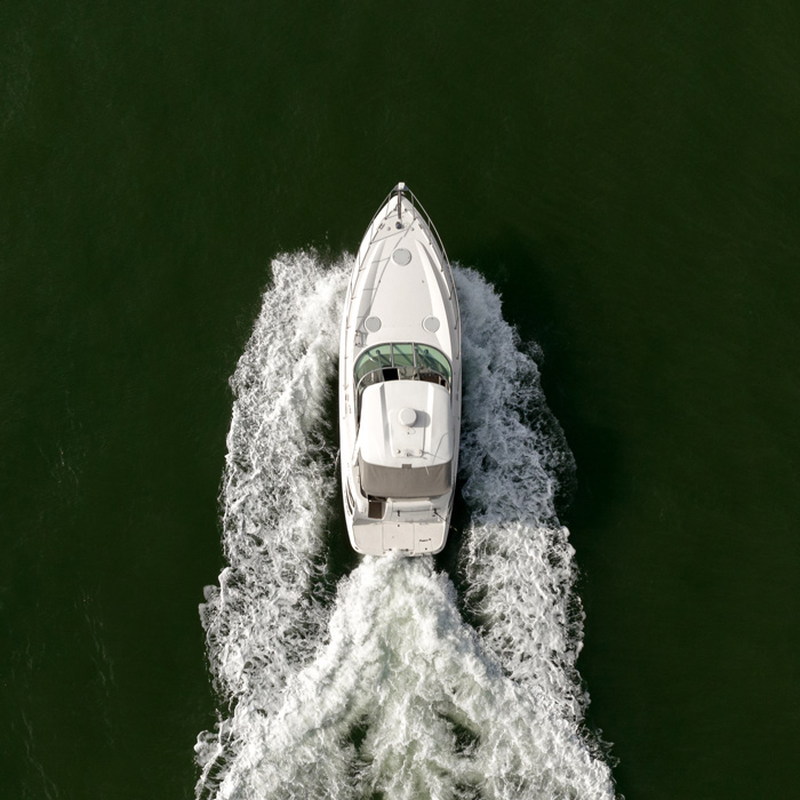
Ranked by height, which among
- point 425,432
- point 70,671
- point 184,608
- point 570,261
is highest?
point 570,261

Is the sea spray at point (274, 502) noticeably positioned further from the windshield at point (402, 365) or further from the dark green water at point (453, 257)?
the windshield at point (402, 365)

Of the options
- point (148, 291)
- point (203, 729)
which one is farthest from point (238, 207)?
point (203, 729)

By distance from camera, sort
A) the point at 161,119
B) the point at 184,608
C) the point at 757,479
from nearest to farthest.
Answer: the point at 184,608 < the point at 757,479 < the point at 161,119

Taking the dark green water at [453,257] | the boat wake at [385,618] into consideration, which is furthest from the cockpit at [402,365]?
the dark green water at [453,257]

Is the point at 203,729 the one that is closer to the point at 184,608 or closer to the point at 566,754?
the point at 184,608

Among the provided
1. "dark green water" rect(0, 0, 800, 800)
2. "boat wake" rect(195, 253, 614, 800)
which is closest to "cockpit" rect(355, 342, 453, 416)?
"boat wake" rect(195, 253, 614, 800)

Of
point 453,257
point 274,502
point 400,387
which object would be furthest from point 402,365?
point 274,502
